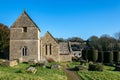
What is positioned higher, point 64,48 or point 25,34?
point 25,34

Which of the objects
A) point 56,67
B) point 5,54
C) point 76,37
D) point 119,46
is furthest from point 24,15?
point 76,37

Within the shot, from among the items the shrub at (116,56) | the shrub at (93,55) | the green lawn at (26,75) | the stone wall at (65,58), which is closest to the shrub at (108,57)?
the shrub at (93,55)

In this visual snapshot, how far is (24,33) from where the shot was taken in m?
43.2

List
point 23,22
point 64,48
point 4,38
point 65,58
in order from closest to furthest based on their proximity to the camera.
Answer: point 23,22 → point 65,58 → point 64,48 → point 4,38

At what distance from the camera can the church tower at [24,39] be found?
42938 mm

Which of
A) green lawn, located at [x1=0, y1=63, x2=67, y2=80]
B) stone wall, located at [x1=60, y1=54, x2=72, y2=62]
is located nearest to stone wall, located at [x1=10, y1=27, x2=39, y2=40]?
stone wall, located at [x1=60, y1=54, x2=72, y2=62]

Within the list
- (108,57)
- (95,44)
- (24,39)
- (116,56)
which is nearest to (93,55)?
(108,57)

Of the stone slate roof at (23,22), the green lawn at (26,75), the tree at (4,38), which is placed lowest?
the green lawn at (26,75)

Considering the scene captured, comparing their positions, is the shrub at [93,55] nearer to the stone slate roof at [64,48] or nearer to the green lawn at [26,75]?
the stone slate roof at [64,48]

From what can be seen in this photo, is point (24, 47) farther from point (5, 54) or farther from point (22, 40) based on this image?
point (5, 54)

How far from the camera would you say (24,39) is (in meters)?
43.1

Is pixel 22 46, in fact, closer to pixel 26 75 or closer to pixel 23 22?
pixel 23 22

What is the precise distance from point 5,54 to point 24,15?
35.0 ft

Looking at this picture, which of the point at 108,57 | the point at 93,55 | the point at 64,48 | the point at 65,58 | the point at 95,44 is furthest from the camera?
the point at 95,44
